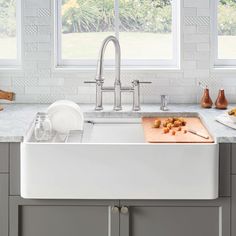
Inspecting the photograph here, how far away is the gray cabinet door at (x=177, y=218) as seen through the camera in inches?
153

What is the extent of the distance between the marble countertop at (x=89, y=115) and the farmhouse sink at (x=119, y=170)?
0.38 ft

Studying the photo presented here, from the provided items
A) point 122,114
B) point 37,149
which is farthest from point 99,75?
point 37,149

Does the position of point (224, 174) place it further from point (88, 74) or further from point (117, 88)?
point (88, 74)

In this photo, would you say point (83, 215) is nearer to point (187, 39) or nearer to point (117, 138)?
point (117, 138)

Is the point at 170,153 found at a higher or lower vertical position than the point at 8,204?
higher

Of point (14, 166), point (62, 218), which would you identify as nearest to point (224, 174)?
point (62, 218)

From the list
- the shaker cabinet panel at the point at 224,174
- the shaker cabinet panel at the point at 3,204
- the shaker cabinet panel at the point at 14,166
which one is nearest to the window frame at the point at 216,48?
the shaker cabinet panel at the point at 224,174

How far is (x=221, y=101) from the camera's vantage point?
15.7 ft

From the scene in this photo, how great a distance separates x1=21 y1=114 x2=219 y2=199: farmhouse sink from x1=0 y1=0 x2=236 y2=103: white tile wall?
1279 mm

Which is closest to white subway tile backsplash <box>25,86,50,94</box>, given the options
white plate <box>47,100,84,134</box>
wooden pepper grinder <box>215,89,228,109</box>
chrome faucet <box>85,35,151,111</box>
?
chrome faucet <box>85,35,151,111</box>

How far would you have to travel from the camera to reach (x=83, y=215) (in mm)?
3898

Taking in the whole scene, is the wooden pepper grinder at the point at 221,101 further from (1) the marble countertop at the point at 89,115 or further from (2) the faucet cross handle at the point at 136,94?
(2) the faucet cross handle at the point at 136,94

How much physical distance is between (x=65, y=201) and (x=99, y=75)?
113cm

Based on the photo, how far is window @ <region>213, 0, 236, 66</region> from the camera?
503 cm
